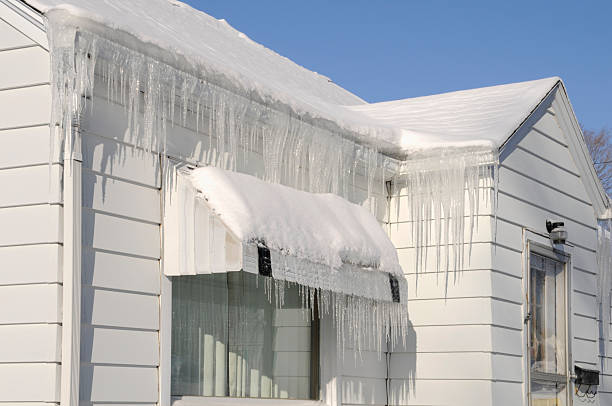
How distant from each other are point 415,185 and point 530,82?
1.91 metres

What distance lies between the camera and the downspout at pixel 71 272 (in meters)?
4.49

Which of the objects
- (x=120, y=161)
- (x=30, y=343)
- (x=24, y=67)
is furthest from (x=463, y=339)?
(x=24, y=67)

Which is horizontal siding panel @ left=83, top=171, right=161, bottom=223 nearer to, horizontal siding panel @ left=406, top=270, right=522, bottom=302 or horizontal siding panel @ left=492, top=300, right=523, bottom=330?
horizontal siding panel @ left=406, top=270, right=522, bottom=302

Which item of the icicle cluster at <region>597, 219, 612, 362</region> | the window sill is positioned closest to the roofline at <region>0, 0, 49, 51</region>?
the window sill

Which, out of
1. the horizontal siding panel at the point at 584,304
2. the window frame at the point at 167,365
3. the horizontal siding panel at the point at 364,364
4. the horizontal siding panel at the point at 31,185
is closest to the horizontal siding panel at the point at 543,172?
the horizontal siding panel at the point at 584,304

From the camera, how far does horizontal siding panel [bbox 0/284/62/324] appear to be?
4.54 m

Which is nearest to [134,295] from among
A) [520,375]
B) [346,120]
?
[346,120]

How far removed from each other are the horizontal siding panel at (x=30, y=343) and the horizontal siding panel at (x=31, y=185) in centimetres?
65

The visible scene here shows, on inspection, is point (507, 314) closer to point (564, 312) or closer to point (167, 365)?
point (564, 312)

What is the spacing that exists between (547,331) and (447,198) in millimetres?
1734

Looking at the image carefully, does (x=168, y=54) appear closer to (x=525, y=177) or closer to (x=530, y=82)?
(x=525, y=177)

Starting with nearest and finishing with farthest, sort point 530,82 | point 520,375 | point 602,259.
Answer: point 520,375, point 530,82, point 602,259

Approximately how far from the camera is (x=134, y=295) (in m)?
5.05

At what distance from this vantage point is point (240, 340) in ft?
19.8
